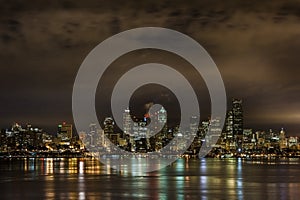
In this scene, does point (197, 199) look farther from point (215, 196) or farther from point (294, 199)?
point (294, 199)

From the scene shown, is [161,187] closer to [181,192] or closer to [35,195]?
[181,192]

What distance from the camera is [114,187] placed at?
4994cm

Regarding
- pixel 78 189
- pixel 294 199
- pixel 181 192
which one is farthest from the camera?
pixel 78 189

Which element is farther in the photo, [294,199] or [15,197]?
[15,197]

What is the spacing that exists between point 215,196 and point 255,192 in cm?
522

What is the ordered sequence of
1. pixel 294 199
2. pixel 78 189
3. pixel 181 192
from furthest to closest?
pixel 78 189
pixel 181 192
pixel 294 199

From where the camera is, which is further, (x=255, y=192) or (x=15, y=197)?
(x=255, y=192)

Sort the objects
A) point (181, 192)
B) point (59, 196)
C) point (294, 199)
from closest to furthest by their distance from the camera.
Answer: point (294, 199)
point (59, 196)
point (181, 192)

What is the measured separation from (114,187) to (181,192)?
26.5ft

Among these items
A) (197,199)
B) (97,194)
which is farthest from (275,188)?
(97,194)

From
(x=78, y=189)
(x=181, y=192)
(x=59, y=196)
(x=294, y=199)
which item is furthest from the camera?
(x=78, y=189)

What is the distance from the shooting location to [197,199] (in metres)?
38.8

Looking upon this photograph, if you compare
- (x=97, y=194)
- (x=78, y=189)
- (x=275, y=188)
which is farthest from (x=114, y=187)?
(x=275, y=188)

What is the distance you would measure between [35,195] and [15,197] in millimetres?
1748
